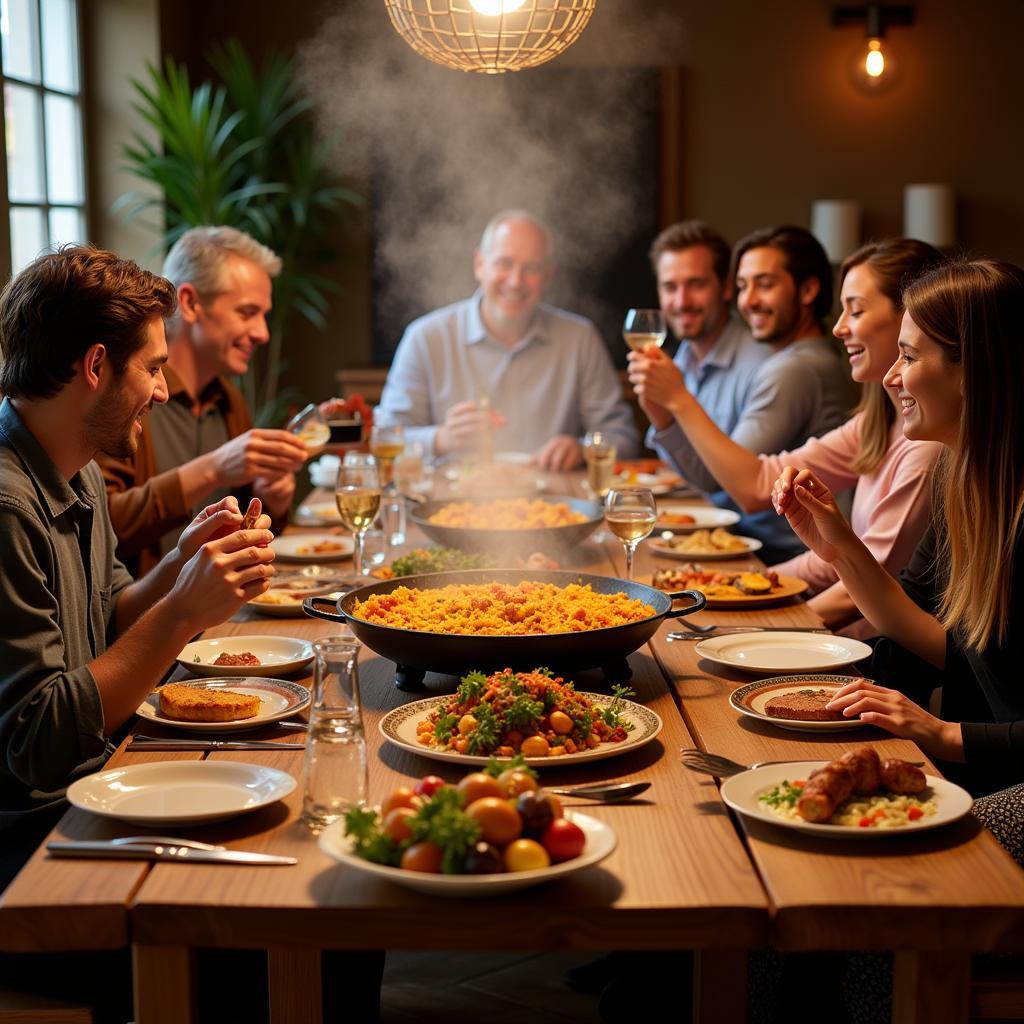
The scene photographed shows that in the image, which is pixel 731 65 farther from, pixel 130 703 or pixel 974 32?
pixel 130 703

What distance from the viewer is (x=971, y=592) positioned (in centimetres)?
188

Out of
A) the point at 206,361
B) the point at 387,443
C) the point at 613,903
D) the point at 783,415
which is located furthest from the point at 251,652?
the point at 783,415

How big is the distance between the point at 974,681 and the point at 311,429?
1.50 meters

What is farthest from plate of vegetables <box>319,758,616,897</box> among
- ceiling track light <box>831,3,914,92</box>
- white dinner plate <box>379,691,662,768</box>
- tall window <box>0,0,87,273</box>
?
ceiling track light <box>831,3,914,92</box>

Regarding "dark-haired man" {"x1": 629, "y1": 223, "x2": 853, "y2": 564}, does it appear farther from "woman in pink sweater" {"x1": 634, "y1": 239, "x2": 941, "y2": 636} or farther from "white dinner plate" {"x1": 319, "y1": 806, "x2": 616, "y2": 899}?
"white dinner plate" {"x1": 319, "y1": 806, "x2": 616, "y2": 899}

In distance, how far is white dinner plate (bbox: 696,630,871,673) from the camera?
1.87 meters

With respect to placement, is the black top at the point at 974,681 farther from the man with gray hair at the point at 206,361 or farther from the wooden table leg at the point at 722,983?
the man with gray hair at the point at 206,361

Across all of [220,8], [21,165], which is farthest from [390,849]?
[220,8]

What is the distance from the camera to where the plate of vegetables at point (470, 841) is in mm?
1106

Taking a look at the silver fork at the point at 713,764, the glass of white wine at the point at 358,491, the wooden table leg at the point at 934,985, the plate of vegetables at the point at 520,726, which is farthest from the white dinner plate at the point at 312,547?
the wooden table leg at the point at 934,985

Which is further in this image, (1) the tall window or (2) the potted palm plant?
(2) the potted palm plant

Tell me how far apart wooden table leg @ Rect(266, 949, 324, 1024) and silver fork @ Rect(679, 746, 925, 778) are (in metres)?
0.56

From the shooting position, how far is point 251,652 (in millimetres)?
1963

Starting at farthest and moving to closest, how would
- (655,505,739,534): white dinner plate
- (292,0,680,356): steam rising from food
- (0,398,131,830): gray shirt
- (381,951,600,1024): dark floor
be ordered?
(292,0,680,356): steam rising from food → (655,505,739,534): white dinner plate → (381,951,600,1024): dark floor → (0,398,131,830): gray shirt
